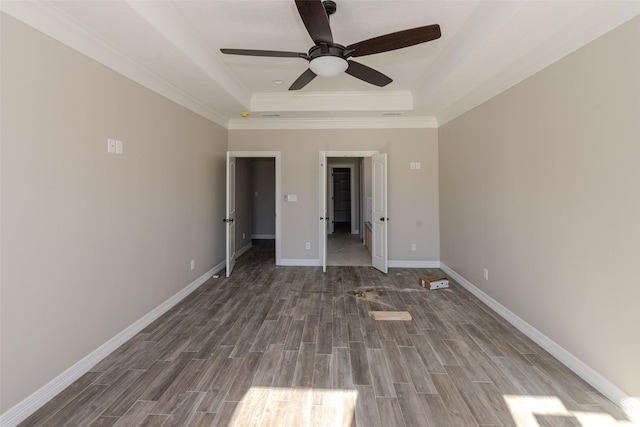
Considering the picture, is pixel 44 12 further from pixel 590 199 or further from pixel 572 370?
pixel 572 370

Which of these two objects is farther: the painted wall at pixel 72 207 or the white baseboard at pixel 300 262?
the white baseboard at pixel 300 262

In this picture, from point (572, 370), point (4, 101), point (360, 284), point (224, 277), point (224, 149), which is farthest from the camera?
point (224, 149)

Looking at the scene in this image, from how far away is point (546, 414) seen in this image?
5.82 ft

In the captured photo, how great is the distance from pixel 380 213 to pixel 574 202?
2993mm

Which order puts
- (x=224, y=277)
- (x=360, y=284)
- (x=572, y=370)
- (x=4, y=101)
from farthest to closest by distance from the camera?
(x=224, y=277)
(x=360, y=284)
(x=572, y=370)
(x=4, y=101)

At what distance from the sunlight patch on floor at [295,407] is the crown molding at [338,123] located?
423 centimetres

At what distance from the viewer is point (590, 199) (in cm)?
207

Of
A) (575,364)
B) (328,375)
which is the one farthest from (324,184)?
(575,364)

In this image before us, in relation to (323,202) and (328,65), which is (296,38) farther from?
(323,202)

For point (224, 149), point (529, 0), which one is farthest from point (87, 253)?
point (529, 0)

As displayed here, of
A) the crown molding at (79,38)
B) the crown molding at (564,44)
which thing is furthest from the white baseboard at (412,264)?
the crown molding at (79,38)

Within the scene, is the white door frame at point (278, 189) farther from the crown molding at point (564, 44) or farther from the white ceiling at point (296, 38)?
the crown molding at point (564, 44)

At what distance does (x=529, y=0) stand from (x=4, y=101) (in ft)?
10.7

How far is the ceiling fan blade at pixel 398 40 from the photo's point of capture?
6.34 ft
